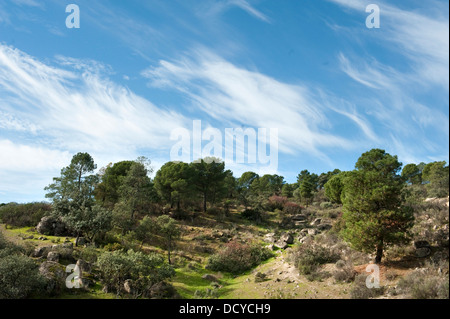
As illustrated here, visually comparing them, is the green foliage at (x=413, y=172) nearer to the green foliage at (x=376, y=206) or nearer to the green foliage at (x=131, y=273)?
the green foliage at (x=376, y=206)

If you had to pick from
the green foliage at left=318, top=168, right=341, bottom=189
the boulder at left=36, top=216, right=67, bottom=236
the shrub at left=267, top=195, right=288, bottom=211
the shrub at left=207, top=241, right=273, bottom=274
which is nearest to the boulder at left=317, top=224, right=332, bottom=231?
the shrub at left=207, top=241, right=273, bottom=274

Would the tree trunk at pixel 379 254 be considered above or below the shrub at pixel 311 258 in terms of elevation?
above

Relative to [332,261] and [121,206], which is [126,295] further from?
[121,206]

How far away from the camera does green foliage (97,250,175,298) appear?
15.3 meters

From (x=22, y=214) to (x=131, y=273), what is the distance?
25.4 metres

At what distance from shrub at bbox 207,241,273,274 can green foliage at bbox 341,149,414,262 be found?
1065 centimetres

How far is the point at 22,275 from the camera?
42.9 ft

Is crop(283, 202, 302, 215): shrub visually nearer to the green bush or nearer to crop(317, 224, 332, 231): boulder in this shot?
crop(317, 224, 332, 231): boulder

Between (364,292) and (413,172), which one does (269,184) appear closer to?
(413,172)

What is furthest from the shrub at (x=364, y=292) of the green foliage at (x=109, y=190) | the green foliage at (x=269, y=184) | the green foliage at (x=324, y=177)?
the green foliage at (x=324, y=177)

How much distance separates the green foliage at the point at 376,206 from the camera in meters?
15.1

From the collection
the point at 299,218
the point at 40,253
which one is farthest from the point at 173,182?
the point at 299,218

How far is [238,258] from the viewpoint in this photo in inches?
957

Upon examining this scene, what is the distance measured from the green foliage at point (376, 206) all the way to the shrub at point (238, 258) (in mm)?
10653
